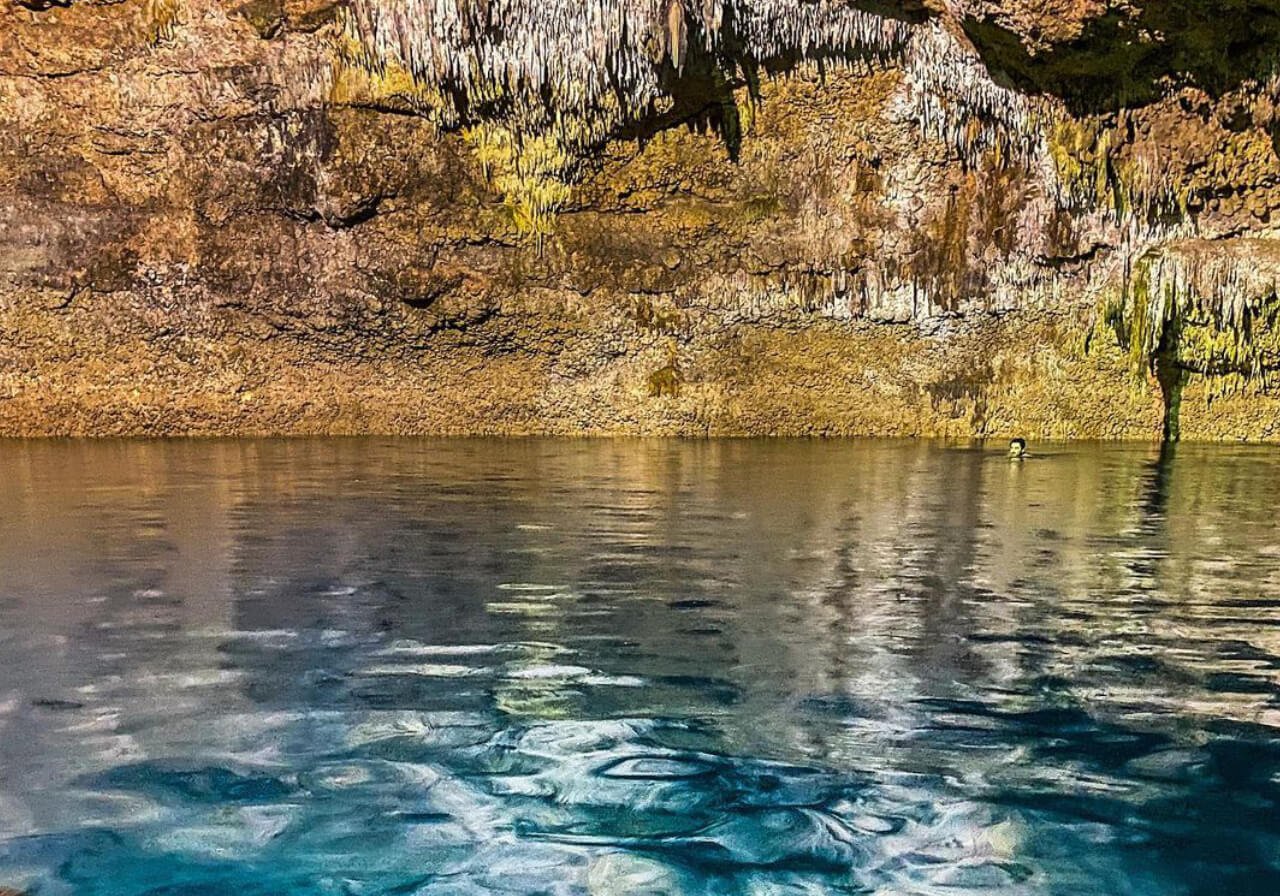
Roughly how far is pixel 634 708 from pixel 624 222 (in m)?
12.9

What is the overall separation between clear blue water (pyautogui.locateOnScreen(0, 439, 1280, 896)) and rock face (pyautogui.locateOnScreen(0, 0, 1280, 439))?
25.4ft

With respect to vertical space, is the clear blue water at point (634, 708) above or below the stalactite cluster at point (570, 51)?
below

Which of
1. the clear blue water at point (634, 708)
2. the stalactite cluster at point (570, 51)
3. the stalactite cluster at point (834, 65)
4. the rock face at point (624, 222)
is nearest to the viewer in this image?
the clear blue water at point (634, 708)

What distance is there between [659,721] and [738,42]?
11.2m

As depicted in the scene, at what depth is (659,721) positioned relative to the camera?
3.20m

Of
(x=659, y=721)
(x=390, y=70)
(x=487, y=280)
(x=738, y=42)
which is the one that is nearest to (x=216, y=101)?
(x=390, y=70)

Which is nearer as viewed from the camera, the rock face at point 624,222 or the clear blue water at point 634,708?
the clear blue water at point 634,708

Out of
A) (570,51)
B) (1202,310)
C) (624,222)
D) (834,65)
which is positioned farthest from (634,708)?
(1202,310)

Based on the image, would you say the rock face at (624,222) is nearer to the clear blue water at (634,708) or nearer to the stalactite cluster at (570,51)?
the stalactite cluster at (570,51)

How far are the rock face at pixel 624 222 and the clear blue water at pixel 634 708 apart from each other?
7749 mm

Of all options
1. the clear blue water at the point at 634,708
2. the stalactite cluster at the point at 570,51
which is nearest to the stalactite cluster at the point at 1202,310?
the stalactite cluster at the point at 570,51

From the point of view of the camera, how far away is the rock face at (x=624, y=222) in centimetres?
1263

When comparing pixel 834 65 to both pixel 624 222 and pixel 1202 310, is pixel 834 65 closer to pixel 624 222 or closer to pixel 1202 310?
pixel 624 222

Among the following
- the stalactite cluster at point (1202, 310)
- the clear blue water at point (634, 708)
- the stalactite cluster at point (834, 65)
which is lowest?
the clear blue water at point (634, 708)
